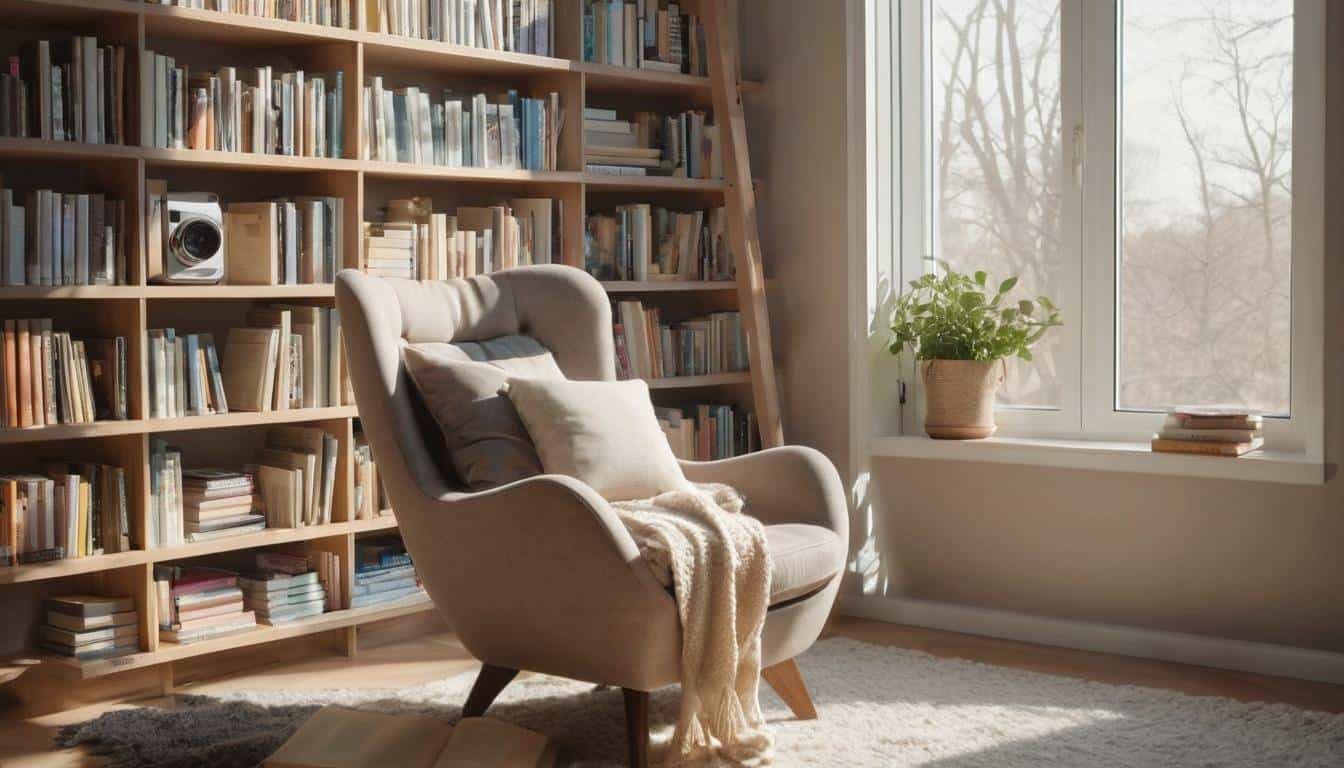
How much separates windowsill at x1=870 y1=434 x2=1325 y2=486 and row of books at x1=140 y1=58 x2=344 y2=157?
6.45ft

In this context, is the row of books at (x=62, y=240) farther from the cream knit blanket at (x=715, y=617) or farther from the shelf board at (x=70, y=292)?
the cream knit blanket at (x=715, y=617)

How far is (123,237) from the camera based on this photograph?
3406mm

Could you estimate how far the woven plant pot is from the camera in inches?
167

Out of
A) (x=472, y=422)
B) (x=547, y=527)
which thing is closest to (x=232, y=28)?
(x=472, y=422)

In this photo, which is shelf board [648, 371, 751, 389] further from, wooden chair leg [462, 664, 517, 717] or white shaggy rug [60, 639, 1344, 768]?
wooden chair leg [462, 664, 517, 717]

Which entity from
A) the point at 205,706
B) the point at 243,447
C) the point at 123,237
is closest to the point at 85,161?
the point at 123,237

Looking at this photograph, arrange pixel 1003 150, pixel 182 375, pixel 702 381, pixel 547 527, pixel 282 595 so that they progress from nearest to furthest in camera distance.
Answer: pixel 547 527 < pixel 182 375 < pixel 282 595 < pixel 1003 150 < pixel 702 381

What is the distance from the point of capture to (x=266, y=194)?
3963 mm

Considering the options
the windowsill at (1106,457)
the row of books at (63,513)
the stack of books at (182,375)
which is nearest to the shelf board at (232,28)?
the stack of books at (182,375)

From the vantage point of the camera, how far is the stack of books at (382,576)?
3898 mm

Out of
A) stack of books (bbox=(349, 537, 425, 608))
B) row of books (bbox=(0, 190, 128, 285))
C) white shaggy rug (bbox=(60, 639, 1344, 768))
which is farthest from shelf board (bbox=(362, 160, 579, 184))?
white shaggy rug (bbox=(60, 639, 1344, 768))

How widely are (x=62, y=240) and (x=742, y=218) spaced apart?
2.08m

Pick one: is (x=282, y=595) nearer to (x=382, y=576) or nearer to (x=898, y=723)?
(x=382, y=576)

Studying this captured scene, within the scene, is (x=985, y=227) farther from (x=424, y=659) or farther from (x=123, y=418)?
(x=123, y=418)
